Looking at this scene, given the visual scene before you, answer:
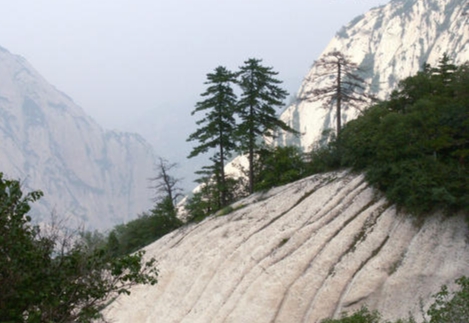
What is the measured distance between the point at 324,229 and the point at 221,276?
285 inches

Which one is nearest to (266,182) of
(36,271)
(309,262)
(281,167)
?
(281,167)

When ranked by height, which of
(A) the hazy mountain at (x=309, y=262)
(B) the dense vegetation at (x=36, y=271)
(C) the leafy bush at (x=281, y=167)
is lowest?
(A) the hazy mountain at (x=309, y=262)

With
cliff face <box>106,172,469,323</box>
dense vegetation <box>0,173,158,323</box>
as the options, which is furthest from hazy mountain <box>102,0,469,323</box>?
dense vegetation <box>0,173,158,323</box>

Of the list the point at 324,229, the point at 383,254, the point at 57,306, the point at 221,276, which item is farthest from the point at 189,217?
the point at 57,306

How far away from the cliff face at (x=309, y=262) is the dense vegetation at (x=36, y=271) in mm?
12328

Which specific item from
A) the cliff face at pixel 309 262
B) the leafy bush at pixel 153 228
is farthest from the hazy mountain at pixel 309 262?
the leafy bush at pixel 153 228

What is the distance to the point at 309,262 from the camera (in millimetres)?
24875

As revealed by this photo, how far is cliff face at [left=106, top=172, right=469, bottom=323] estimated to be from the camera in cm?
2141

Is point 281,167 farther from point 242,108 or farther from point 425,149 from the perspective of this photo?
point 425,149

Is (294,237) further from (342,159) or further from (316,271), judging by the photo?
(342,159)

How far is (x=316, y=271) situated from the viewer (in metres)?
24.0

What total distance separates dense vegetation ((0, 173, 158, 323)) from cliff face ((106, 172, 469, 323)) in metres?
12.3

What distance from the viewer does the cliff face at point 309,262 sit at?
21406 millimetres

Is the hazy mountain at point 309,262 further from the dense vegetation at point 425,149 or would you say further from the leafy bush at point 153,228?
the leafy bush at point 153,228
